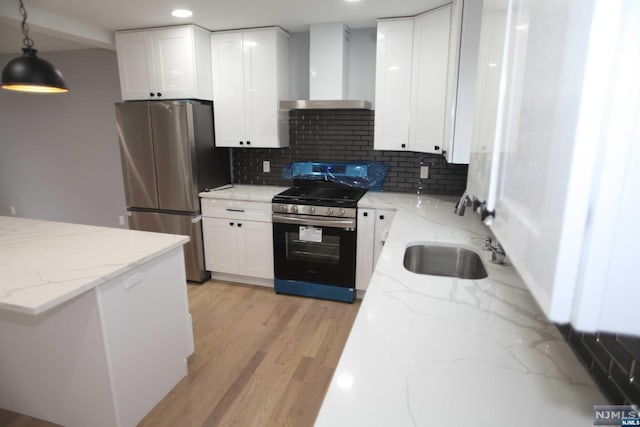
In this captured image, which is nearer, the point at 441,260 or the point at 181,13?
the point at 441,260

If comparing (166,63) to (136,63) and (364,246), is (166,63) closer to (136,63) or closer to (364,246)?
(136,63)

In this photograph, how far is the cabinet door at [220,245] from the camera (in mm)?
3467

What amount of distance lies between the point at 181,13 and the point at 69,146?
293 cm

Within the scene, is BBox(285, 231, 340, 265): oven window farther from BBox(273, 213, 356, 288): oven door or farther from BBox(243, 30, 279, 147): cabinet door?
BBox(243, 30, 279, 147): cabinet door

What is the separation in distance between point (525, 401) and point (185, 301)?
1.93 meters

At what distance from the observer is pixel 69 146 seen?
4.66 meters

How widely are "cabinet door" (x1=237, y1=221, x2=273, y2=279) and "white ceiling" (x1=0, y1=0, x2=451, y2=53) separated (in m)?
1.79

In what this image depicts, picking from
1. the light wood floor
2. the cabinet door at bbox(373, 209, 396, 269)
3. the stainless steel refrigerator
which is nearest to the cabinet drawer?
the stainless steel refrigerator

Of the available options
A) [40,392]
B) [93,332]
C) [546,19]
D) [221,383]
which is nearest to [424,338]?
[546,19]

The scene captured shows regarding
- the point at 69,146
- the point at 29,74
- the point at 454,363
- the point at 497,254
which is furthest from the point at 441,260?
the point at 69,146

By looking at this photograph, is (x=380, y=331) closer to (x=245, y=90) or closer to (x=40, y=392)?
(x=40, y=392)

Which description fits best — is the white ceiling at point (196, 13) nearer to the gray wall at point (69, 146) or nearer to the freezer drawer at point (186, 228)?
the gray wall at point (69, 146)

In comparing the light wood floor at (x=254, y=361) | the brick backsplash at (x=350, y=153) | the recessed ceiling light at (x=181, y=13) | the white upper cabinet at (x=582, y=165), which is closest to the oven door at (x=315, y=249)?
the light wood floor at (x=254, y=361)

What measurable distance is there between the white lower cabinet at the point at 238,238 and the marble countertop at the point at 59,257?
4.07 ft
